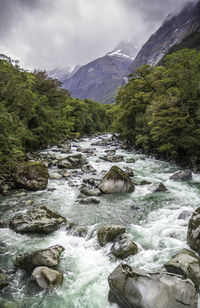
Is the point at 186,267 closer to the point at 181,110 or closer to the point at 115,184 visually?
the point at 115,184

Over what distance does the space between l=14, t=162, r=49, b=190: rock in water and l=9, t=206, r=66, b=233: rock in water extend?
3.34 metres

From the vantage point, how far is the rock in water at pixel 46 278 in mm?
4258

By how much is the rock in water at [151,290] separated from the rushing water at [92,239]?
519 mm

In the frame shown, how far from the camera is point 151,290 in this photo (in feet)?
11.7

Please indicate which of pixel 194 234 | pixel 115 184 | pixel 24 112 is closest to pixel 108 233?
pixel 194 234

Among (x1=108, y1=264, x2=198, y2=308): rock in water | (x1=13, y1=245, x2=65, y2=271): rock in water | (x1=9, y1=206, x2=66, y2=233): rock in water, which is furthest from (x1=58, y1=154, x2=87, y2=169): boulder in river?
(x1=108, y1=264, x2=198, y2=308): rock in water

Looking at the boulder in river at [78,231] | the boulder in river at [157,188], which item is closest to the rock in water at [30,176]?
the boulder in river at [78,231]

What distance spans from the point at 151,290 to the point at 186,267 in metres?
1.14

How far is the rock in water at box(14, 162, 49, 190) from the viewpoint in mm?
10281

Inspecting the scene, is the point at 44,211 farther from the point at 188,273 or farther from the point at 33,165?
the point at 188,273

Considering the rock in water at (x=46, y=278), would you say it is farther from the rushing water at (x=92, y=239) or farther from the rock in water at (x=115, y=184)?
the rock in water at (x=115, y=184)

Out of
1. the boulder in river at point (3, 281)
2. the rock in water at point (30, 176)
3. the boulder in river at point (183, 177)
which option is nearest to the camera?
the boulder in river at point (3, 281)

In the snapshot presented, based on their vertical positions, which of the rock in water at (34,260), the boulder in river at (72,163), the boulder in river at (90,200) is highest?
the boulder in river at (72,163)

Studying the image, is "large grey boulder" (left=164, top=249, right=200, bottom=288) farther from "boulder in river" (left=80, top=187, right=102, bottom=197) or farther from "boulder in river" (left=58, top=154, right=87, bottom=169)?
"boulder in river" (left=58, top=154, right=87, bottom=169)
